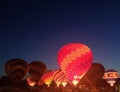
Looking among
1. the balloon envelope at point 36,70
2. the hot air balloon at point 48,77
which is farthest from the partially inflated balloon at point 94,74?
the balloon envelope at point 36,70

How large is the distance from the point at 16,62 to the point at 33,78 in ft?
36.8

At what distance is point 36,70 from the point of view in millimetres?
63625

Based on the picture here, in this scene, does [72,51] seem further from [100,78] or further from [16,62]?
[100,78]

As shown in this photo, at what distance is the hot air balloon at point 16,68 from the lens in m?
54.5

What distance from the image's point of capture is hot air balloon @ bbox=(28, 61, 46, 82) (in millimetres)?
63562

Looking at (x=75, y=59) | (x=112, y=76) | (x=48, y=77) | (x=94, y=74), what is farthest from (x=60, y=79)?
(x=75, y=59)

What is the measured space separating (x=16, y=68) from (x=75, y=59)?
1931 cm

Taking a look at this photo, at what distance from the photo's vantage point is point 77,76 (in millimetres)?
37562

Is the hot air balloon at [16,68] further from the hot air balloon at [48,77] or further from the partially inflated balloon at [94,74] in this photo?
the partially inflated balloon at [94,74]

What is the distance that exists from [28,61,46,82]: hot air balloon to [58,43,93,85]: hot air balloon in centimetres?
2422

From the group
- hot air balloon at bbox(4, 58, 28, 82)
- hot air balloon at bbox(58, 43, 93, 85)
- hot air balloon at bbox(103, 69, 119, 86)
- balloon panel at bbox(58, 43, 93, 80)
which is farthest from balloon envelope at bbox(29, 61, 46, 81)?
balloon panel at bbox(58, 43, 93, 80)

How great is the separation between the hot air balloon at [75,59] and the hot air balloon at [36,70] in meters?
24.2

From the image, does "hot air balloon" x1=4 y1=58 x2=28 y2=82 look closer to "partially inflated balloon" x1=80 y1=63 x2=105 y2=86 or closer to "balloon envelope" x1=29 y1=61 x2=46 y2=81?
"balloon envelope" x1=29 y1=61 x2=46 y2=81

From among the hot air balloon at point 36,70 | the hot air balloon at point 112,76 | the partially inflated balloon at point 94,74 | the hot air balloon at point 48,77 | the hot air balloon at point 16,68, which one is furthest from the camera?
the partially inflated balloon at point 94,74
